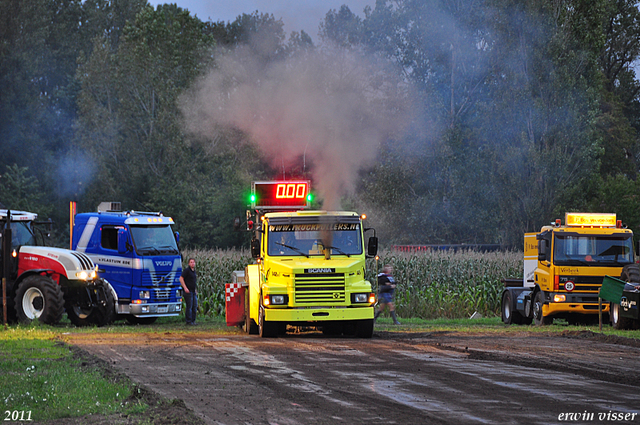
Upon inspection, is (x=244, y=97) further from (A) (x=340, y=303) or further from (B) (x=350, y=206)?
(A) (x=340, y=303)

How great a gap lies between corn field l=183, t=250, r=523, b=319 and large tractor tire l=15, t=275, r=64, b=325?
28.2 ft

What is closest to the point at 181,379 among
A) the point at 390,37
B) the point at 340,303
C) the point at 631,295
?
the point at 340,303

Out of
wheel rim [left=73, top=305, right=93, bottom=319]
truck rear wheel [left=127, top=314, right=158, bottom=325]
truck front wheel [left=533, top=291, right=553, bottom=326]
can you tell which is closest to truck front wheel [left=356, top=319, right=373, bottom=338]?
truck front wheel [left=533, top=291, right=553, bottom=326]

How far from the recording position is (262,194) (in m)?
22.9

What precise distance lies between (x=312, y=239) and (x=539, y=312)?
996cm

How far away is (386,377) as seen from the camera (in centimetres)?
1327

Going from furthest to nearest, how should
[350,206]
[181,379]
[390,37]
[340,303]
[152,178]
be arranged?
1. [152,178]
2. [390,37]
3. [350,206]
4. [340,303]
5. [181,379]

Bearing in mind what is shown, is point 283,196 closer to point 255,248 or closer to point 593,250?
point 255,248

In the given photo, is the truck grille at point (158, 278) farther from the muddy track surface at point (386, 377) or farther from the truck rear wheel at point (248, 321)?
the muddy track surface at point (386, 377)

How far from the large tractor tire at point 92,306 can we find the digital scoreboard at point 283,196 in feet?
17.8

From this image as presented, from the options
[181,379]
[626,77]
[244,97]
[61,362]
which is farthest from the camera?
[626,77]

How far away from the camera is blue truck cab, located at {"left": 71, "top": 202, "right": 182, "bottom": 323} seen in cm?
2647

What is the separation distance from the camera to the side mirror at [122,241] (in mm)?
26672

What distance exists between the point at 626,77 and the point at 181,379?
64672 mm
